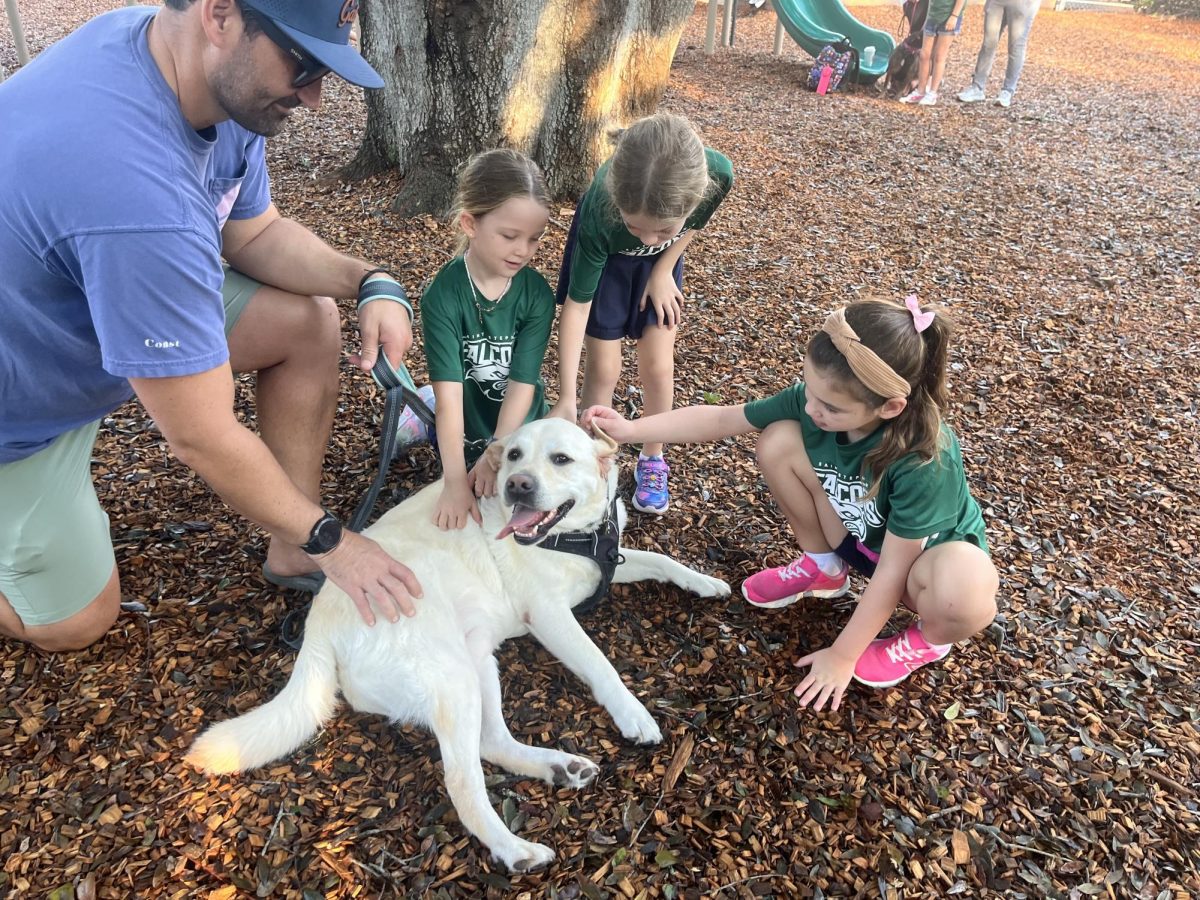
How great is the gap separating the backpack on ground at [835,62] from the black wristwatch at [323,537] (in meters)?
10.6

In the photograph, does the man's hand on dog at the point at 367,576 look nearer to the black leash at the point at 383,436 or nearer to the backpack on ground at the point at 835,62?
the black leash at the point at 383,436

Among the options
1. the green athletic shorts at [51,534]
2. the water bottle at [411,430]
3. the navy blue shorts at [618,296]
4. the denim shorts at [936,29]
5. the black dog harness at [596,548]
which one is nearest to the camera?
the green athletic shorts at [51,534]

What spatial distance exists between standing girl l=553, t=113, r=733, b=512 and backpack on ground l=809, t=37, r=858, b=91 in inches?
334

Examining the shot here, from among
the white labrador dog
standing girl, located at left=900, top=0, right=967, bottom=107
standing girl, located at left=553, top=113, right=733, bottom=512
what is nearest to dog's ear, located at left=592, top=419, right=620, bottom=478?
the white labrador dog

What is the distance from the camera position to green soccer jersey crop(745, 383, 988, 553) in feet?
8.59

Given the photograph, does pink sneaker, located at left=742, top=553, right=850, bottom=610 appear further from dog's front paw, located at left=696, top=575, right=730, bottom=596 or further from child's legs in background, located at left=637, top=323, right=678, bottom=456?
child's legs in background, located at left=637, top=323, right=678, bottom=456

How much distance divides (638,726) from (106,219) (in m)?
2.23

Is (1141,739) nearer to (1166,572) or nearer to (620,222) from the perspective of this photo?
(1166,572)

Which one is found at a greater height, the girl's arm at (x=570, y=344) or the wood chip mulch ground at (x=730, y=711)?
the girl's arm at (x=570, y=344)

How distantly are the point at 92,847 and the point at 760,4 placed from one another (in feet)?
62.4

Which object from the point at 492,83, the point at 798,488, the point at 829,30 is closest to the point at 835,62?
the point at 829,30

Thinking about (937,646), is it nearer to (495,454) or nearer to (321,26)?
(495,454)

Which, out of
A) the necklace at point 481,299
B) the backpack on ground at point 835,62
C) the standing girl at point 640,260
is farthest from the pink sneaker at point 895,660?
the backpack on ground at point 835,62

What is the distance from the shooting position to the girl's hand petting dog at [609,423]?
10.4 feet
